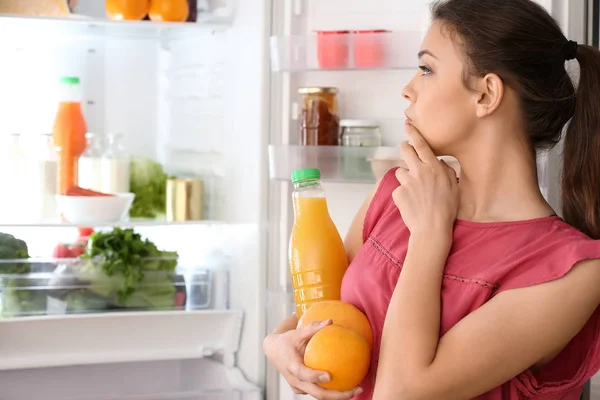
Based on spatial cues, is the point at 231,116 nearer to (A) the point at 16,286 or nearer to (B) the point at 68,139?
(B) the point at 68,139

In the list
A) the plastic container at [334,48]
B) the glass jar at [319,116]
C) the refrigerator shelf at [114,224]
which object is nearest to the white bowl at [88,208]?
the refrigerator shelf at [114,224]

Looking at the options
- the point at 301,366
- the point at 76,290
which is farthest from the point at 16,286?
the point at 301,366

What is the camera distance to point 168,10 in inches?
84.4

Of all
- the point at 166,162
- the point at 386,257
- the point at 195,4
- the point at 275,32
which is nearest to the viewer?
the point at 386,257

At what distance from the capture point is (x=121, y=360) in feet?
6.76

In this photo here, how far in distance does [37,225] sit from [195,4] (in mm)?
717

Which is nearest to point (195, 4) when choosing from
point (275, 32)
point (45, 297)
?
point (275, 32)

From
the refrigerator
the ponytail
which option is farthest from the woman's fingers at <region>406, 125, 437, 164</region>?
the refrigerator

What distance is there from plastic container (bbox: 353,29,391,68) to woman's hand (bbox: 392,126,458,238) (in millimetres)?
689

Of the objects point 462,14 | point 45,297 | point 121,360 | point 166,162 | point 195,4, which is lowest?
point 121,360

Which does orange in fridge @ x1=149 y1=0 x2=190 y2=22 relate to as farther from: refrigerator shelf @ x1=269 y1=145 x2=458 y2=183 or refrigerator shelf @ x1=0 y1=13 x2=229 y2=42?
refrigerator shelf @ x1=269 y1=145 x2=458 y2=183

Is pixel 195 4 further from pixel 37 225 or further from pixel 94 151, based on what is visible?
pixel 37 225

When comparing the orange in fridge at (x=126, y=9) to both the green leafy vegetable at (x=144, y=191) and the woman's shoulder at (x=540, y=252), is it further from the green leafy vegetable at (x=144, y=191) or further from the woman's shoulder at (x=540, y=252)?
the woman's shoulder at (x=540, y=252)

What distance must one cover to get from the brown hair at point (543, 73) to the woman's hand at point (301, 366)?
0.40m
